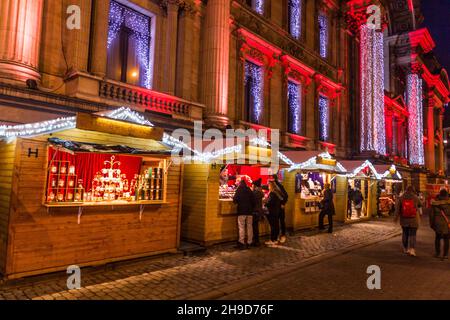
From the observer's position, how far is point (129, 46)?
11.9m

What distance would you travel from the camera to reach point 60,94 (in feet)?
28.8

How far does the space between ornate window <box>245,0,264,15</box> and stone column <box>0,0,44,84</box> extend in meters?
10.5

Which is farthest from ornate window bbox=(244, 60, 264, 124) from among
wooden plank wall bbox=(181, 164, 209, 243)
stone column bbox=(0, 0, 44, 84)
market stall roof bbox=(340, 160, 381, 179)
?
stone column bbox=(0, 0, 44, 84)

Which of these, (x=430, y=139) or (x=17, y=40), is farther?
(x=430, y=139)

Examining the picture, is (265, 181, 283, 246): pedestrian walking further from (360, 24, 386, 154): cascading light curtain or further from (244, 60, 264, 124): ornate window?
(360, 24, 386, 154): cascading light curtain

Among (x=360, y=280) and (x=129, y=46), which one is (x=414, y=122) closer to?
(x=129, y=46)

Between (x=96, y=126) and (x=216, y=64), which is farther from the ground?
(x=216, y=64)

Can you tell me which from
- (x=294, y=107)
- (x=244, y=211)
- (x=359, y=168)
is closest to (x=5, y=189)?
(x=244, y=211)

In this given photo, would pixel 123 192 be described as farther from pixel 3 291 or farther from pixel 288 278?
pixel 288 278

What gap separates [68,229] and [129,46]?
7143 millimetres

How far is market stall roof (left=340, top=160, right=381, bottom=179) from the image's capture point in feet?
57.7

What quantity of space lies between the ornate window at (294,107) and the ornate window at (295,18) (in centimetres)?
270
